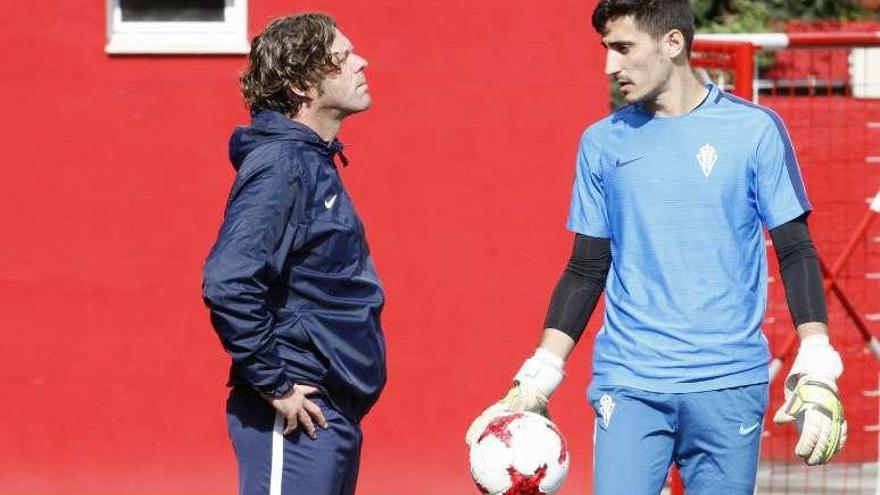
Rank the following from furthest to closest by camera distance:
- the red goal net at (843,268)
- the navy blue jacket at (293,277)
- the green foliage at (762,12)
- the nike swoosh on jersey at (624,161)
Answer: the green foliage at (762,12), the red goal net at (843,268), the nike swoosh on jersey at (624,161), the navy blue jacket at (293,277)

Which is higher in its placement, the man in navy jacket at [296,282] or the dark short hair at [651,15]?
the dark short hair at [651,15]

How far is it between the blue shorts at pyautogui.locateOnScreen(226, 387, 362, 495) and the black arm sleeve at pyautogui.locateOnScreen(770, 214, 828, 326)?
137cm

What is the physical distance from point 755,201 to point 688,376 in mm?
555

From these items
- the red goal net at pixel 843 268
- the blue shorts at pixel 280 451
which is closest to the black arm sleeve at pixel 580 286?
the blue shorts at pixel 280 451

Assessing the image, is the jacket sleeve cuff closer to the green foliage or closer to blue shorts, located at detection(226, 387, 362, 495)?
blue shorts, located at detection(226, 387, 362, 495)

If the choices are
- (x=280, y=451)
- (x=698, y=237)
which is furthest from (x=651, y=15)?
(x=280, y=451)

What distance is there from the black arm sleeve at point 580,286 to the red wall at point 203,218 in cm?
273

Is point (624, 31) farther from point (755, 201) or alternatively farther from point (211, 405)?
point (211, 405)

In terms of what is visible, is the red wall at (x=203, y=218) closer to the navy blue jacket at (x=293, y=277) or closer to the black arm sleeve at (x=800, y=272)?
the navy blue jacket at (x=293, y=277)

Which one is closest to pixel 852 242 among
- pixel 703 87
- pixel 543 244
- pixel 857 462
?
pixel 543 244

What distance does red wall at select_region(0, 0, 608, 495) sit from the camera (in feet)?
25.7

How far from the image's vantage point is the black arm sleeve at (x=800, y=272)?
486 centimetres

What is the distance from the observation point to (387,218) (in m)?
7.93

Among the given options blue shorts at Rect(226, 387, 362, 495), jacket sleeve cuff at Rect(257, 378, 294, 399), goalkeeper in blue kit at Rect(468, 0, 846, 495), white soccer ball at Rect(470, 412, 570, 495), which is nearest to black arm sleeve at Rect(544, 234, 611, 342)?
goalkeeper in blue kit at Rect(468, 0, 846, 495)
